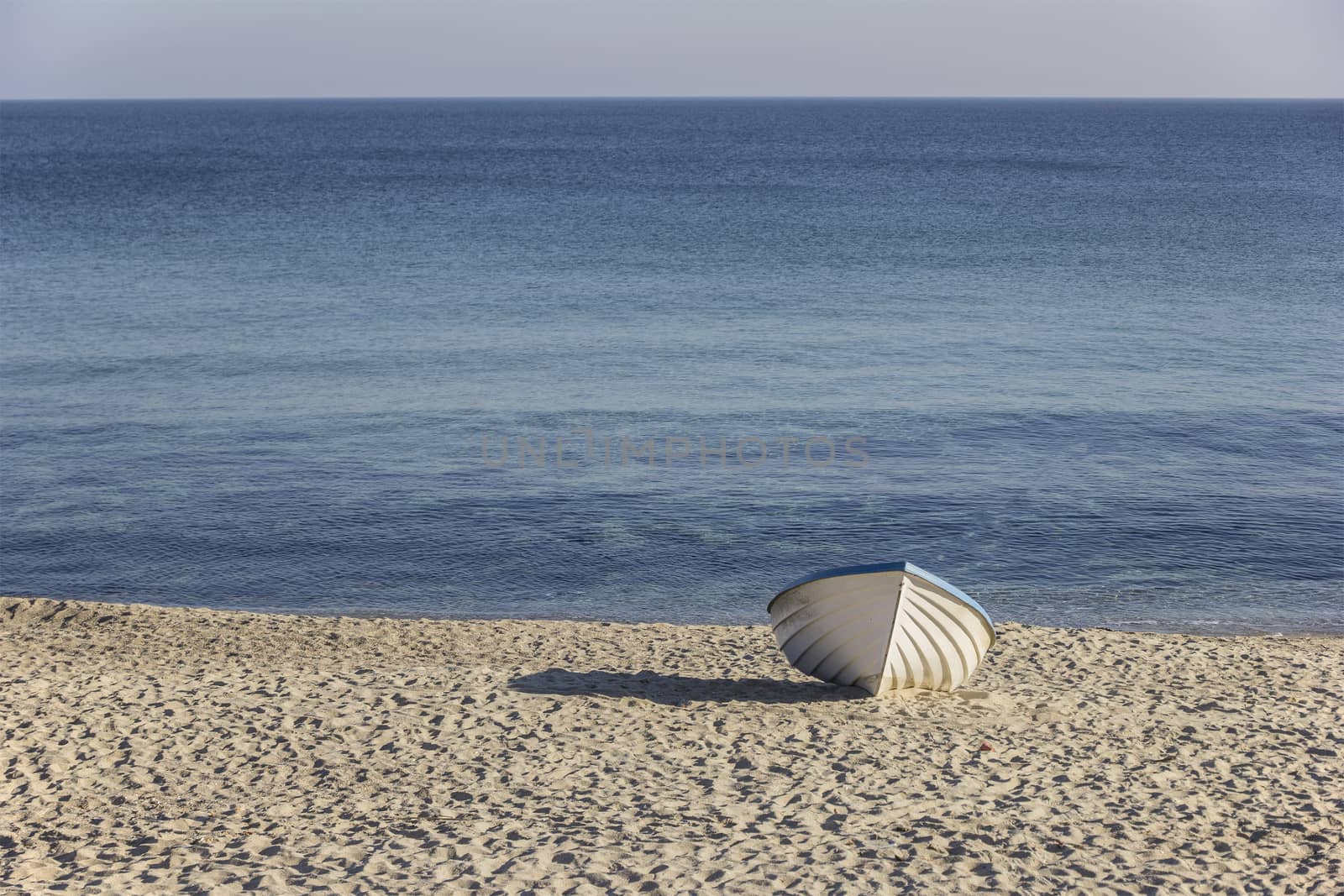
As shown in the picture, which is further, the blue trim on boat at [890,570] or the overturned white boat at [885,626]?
the overturned white boat at [885,626]

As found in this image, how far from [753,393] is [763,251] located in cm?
2235

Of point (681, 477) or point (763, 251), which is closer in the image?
point (681, 477)

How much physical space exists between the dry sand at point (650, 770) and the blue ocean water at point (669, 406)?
420 centimetres

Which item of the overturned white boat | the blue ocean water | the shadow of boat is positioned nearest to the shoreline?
the blue ocean water

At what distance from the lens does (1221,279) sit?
45656 mm

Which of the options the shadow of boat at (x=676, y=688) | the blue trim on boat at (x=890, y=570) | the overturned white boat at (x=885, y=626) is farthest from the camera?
the shadow of boat at (x=676, y=688)

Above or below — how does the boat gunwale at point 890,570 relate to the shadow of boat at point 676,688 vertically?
above

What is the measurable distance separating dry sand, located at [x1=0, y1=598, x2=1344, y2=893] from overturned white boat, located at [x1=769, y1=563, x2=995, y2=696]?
0.36 meters

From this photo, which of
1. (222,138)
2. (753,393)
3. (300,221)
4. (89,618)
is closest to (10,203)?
(300,221)

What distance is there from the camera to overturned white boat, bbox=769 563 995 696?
12.5 metres

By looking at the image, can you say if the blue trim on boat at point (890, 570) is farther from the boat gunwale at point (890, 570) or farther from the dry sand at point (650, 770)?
the dry sand at point (650, 770)

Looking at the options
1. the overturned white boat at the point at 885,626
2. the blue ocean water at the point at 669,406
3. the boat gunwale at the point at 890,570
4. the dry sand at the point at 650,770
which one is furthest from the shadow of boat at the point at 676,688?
the blue ocean water at the point at 669,406

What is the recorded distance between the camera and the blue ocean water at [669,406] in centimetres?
2019

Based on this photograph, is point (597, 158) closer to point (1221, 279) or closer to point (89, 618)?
point (1221, 279)
